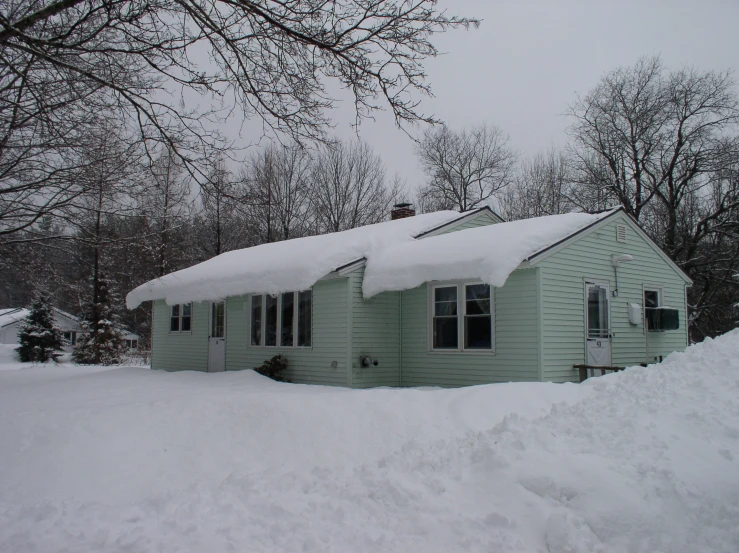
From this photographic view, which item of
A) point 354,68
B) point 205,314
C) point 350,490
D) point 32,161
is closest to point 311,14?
point 354,68

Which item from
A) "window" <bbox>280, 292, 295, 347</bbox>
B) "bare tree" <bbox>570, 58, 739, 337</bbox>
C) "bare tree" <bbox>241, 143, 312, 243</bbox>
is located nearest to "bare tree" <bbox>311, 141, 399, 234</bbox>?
"bare tree" <bbox>241, 143, 312, 243</bbox>

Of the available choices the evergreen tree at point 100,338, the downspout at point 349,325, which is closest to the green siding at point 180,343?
the downspout at point 349,325

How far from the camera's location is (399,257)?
43.8 ft

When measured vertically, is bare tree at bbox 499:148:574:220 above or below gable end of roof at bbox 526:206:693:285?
above

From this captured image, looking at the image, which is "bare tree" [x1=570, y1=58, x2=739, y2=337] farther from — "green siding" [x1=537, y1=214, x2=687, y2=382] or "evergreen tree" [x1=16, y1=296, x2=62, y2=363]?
"evergreen tree" [x1=16, y1=296, x2=62, y2=363]

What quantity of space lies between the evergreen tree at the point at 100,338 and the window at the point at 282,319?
1813cm

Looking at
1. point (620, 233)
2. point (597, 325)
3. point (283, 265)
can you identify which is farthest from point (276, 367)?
point (620, 233)

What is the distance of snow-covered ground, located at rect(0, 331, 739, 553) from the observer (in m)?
5.11

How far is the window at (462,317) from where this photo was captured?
1242 centimetres

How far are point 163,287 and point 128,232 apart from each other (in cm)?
482

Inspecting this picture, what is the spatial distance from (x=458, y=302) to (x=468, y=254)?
51.7 inches

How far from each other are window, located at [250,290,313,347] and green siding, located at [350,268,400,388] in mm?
1409

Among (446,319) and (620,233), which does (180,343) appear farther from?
(620,233)

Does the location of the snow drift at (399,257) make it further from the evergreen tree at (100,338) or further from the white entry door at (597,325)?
the evergreen tree at (100,338)
